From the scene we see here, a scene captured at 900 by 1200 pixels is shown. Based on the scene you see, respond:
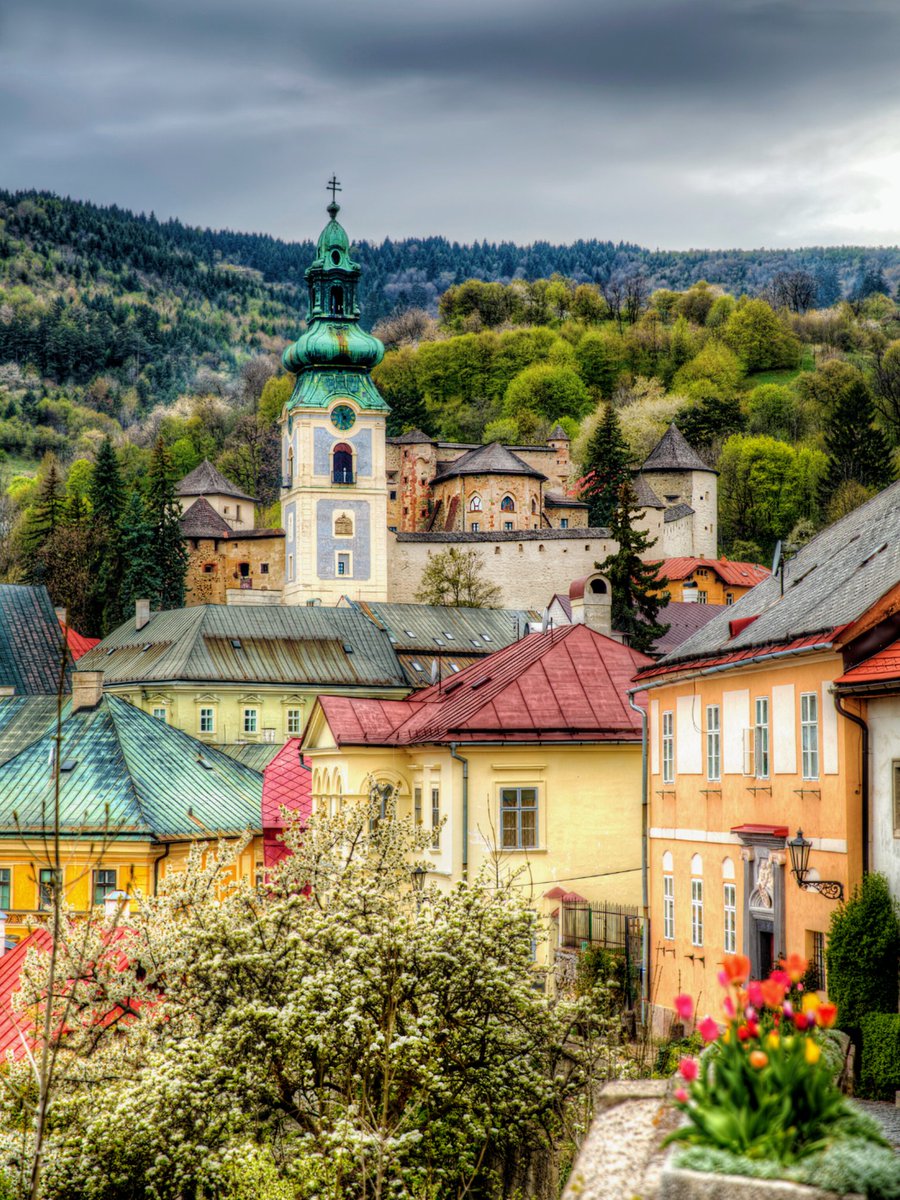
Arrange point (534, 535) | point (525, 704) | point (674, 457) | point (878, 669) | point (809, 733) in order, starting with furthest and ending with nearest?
point (674, 457) < point (534, 535) < point (525, 704) < point (809, 733) < point (878, 669)

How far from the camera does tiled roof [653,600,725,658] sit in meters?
71.2

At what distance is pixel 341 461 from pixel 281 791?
→ 164 feet

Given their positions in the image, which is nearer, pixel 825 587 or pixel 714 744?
pixel 825 587

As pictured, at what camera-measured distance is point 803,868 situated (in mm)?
19141

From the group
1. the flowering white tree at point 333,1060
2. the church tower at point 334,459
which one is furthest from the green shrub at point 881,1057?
the church tower at point 334,459

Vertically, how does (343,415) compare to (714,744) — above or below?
above

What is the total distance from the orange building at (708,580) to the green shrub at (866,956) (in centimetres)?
7641

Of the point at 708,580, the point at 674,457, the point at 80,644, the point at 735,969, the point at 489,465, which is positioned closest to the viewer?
the point at 735,969

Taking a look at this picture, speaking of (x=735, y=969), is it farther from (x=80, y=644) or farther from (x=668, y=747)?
(x=80, y=644)

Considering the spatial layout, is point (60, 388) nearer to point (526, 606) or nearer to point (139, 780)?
point (526, 606)

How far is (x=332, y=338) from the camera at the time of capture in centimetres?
9169

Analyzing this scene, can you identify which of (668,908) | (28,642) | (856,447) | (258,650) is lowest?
(668,908)

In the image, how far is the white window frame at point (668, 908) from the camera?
2447 centimetres

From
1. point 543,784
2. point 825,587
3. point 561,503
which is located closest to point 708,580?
point 561,503
